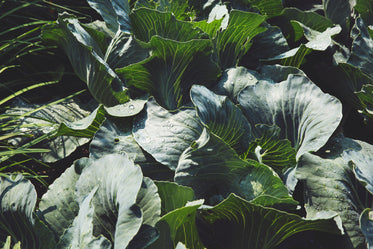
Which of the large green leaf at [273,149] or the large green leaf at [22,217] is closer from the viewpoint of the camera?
the large green leaf at [22,217]

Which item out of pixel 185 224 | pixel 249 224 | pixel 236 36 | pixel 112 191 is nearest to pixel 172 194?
pixel 185 224

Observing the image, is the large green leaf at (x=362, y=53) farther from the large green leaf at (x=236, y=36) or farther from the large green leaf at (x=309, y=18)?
the large green leaf at (x=236, y=36)

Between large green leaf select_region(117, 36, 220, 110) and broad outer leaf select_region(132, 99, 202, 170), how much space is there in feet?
0.76

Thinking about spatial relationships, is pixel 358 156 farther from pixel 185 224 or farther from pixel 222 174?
pixel 185 224

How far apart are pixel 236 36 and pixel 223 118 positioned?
725 mm

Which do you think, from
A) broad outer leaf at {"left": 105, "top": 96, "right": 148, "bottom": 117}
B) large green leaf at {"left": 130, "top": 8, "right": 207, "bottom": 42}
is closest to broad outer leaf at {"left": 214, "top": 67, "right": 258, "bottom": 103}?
large green leaf at {"left": 130, "top": 8, "right": 207, "bottom": 42}

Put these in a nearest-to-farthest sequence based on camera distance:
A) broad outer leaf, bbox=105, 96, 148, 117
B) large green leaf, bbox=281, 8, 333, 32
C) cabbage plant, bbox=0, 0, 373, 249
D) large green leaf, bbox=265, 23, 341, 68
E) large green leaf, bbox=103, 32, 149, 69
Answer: cabbage plant, bbox=0, 0, 373, 249 → broad outer leaf, bbox=105, 96, 148, 117 → large green leaf, bbox=103, 32, 149, 69 → large green leaf, bbox=265, 23, 341, 68 → large green leaf, bbox=281, 8, 333, 32

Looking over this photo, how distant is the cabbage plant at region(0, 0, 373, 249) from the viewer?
1.58 metres

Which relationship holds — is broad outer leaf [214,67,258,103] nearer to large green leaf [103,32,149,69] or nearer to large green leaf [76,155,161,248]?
large green leaf [103,32,149,69]

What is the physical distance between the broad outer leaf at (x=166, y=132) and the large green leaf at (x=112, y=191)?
272 mm

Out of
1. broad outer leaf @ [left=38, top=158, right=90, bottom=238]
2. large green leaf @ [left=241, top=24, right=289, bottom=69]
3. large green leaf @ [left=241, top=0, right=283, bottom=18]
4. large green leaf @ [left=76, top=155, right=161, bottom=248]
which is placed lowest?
broad outer leaf @ [left=38, top=158, right=90, bottom=238]

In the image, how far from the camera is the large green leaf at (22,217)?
1537 millimetres

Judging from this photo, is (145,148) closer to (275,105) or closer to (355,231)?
(275,105)

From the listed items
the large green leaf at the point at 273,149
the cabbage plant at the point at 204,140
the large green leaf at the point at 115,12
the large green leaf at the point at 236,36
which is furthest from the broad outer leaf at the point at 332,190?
the large green leaf at the point at 115,12
